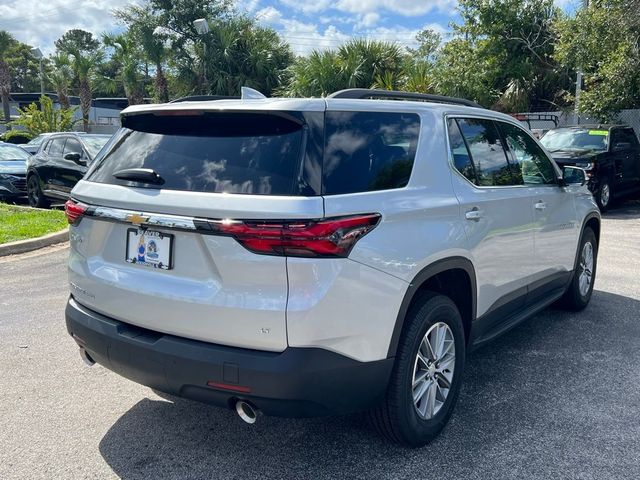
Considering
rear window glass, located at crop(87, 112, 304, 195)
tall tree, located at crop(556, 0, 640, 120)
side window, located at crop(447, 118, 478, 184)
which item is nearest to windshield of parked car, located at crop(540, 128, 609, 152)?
tall tree, located at crop(556, 0, 640, 120)

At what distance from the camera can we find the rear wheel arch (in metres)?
2.92

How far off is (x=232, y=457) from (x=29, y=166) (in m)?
11.5

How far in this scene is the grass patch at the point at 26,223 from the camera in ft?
29.1

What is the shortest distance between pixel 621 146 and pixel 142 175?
1294 centimetres

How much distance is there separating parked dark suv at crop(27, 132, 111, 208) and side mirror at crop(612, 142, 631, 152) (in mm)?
10784

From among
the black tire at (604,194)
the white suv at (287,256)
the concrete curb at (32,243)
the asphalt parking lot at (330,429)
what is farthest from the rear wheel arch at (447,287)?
the black tire at (604,194)

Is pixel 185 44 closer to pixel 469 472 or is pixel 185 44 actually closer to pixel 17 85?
pixel 469 472

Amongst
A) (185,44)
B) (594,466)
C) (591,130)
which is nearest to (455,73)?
(591,130)

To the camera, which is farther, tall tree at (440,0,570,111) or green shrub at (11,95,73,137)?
green shrub at (11,95,73,137)

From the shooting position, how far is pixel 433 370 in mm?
3299

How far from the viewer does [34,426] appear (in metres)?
3.46

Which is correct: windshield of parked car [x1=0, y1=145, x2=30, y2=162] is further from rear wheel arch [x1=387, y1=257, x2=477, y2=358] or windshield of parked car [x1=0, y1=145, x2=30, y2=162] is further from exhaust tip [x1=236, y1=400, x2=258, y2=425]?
exhaust tip [x1=236, y1=400, x2=258, y2=425]

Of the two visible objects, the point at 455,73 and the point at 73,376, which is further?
the point at 455,73

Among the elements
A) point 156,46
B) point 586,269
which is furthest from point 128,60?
point 586,269
